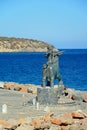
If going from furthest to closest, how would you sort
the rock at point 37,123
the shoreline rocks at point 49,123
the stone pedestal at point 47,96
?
the stone pedestal at point 47,96
the rock at point 37,123
the shoreline rocks at point 49,123

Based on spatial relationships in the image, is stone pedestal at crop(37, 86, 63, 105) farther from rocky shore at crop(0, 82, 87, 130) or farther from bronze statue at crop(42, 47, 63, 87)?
bronze statue at crop(42, 47, 63, 87)

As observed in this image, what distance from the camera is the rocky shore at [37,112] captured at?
16453mm

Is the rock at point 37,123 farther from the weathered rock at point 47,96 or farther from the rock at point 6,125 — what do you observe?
the weathered rock at point 47,96

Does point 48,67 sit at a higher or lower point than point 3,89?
higher

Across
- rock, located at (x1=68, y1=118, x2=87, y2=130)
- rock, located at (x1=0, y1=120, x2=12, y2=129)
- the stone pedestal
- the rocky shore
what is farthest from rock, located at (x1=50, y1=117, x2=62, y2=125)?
the stone pedestal

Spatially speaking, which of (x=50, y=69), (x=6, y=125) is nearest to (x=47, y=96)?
(x=50, y=69)

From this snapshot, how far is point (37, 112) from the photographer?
68.4 ft

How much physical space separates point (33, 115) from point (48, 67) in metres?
4.45

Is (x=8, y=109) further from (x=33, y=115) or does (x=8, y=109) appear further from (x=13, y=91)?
(x=13, y=91)

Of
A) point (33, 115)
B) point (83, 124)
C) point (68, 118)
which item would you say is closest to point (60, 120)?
point (68, 118)

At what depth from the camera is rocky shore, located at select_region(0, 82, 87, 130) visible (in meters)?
16.5

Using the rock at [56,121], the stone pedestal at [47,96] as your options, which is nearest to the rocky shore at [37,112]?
the rock at [56,121]

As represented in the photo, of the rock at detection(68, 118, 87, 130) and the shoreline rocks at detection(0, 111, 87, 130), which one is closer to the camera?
the rock at detection(68, 118, 87, 130)

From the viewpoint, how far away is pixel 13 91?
3070 cm
